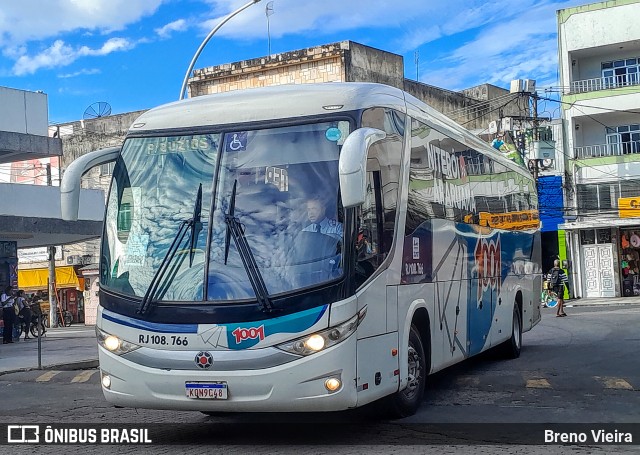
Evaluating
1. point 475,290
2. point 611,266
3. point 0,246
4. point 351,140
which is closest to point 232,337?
point 351,140

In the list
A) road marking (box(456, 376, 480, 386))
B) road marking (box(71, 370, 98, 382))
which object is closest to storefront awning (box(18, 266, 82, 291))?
road marking (box(71, 370, 98, 382))

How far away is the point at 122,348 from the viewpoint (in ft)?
24.9

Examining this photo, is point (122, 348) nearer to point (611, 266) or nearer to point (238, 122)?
point (238, 122)

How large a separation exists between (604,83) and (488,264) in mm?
31103

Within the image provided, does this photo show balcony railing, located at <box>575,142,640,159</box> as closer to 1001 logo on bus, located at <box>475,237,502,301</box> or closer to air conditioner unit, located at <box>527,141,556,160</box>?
air conditioner unit, located at <box>527,141,556,160</box>

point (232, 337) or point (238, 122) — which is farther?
point (238, 122)

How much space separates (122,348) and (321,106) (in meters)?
2.87

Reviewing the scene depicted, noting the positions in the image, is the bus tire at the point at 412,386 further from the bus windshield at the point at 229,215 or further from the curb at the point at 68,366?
the curb at the point at 68,366

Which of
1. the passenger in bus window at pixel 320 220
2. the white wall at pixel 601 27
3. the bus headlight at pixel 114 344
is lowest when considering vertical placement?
the bus headlight at pixel 114 344

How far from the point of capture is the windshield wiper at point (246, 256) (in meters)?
7.14

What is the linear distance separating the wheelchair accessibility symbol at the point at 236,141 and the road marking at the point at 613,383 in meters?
6.02

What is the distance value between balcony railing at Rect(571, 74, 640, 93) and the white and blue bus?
34.0 m

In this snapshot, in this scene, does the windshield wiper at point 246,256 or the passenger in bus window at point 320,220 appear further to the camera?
the passenger in bus window at point 320,220

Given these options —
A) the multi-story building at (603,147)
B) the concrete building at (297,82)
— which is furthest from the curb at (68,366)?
the multi-story building at (603,147)
